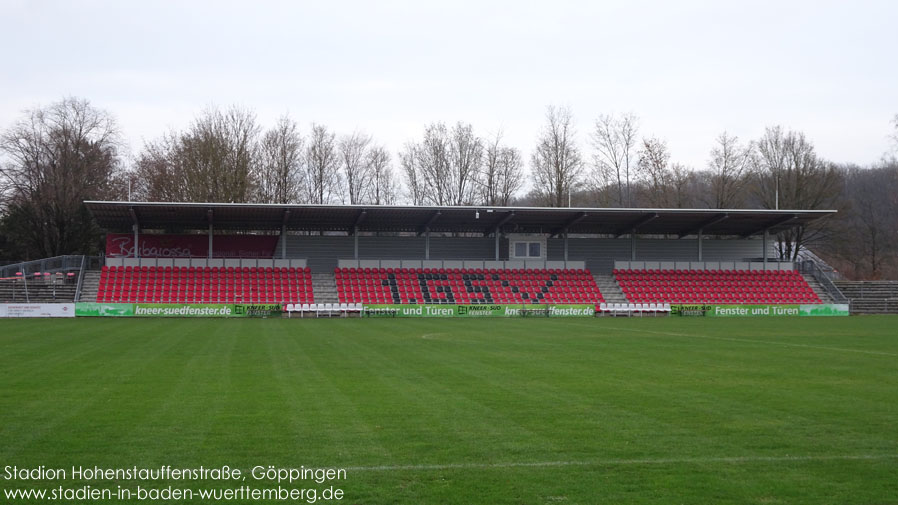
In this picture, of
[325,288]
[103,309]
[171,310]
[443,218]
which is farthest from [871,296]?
[103,309]

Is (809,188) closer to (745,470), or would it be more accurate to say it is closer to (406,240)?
(406,240)


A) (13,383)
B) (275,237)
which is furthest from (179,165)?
(13,383)

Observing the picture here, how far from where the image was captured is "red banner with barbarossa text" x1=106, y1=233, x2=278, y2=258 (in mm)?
51438

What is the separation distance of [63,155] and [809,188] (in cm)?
6257

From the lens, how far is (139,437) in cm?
952

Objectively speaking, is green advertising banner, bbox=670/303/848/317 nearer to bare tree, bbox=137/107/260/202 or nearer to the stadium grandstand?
the stadium grandstand

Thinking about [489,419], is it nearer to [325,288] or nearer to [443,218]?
[325,288]

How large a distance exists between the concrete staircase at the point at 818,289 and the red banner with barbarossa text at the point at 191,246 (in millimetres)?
38871

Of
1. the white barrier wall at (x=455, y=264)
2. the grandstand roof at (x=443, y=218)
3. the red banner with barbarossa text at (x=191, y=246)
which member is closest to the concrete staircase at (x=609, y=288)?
the white barrier wall at (x=455, y=264)

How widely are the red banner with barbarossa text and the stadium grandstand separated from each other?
0.08 metres

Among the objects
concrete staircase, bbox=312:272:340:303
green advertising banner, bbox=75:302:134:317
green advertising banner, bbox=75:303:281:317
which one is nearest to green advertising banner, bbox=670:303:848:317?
concrete staircase, bbox=312:272:340:303

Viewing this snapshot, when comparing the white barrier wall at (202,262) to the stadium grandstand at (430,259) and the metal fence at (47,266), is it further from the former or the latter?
the metal fence at (47,266)

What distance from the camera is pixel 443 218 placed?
50.7m

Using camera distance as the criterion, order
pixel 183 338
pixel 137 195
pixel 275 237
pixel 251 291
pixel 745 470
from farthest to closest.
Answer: pixel 137 195, pixel 275 237, pixel 251 291, pixel 183 338, pixel 745 470
